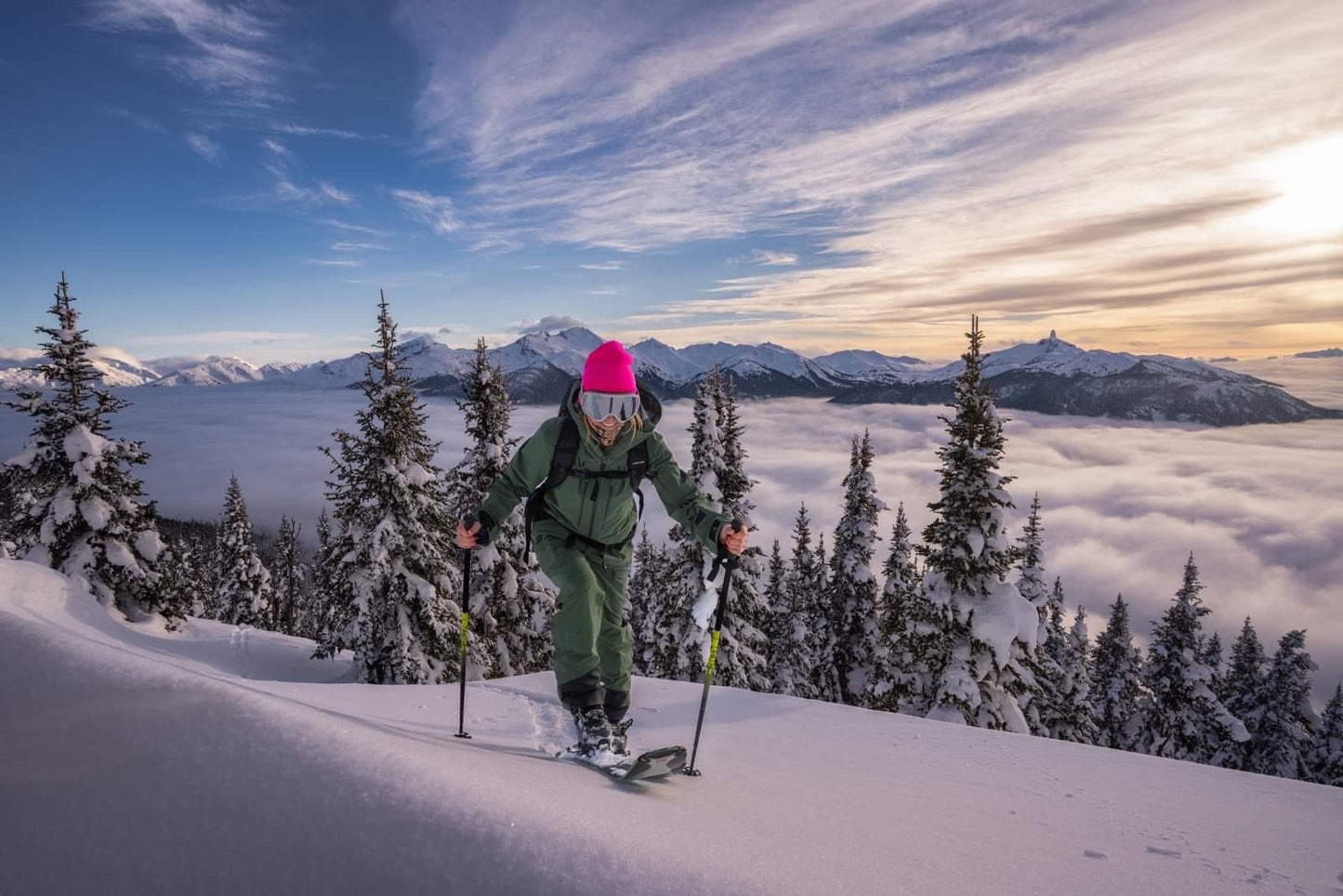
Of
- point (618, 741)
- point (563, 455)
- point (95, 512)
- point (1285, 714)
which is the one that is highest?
point (563, 455)

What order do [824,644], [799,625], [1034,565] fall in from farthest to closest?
1. [824,644]
2. [799,625]
3. [1034,565]

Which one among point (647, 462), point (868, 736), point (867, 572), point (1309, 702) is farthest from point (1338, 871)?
point (1309, 702)

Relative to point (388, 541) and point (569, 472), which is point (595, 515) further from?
point (388, 541)

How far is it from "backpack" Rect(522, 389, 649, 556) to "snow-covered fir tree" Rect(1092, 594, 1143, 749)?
131 feet

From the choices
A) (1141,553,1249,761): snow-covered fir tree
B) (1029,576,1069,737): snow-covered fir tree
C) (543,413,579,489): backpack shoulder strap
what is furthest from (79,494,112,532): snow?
(1141,553,1249,761): snow-covered fir tree

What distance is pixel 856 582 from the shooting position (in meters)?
32.4

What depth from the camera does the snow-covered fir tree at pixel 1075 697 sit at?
30047mm

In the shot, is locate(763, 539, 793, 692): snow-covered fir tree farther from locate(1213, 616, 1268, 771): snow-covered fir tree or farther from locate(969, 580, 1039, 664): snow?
locate(1213, 616, 1268, 771): snow-covered fir tree

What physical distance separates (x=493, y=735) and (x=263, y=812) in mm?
3473

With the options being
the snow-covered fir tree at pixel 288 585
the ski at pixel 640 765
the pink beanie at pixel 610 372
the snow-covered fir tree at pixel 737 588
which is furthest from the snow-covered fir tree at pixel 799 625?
the snow-covered fir tree at pixel 288 585

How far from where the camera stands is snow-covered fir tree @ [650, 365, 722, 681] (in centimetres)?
2105

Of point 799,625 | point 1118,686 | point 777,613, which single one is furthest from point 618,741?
point 1118,686

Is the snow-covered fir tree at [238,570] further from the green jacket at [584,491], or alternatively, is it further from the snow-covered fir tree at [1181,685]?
the snow-covered fir tree at [1181,685]

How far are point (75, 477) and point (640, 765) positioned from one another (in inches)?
839
